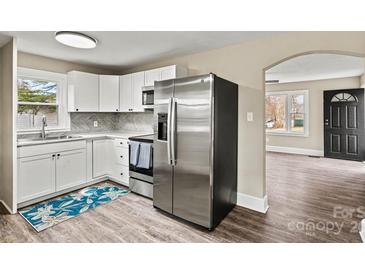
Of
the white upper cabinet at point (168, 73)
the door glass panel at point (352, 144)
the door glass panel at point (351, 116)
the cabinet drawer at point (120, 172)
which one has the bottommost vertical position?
the cabinet drawer at point (120, 172)

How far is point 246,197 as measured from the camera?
2791 millimetres

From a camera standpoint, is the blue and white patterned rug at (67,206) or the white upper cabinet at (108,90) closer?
the blue and white patterned rug at (67,206)

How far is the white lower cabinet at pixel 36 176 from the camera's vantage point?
270 centimetres

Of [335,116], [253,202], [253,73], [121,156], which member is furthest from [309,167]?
[121,156]

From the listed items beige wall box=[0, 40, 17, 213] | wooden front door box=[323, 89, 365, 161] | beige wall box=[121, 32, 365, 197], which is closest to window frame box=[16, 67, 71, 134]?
beige wall box=[0, 40, 17, 213]

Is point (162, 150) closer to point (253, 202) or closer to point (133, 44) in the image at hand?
point (253, 202)

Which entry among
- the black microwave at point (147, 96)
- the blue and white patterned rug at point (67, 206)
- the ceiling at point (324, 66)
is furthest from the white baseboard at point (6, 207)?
the ceiling at point (324, 66)

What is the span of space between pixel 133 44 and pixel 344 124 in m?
6.09

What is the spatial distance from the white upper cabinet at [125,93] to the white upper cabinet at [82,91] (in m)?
0.46

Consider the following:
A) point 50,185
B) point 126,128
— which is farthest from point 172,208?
point 126,128

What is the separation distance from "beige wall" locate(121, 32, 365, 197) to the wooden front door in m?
4.58

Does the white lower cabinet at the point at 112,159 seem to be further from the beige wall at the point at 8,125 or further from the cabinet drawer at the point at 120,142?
the beige wall at the point at 8,125
